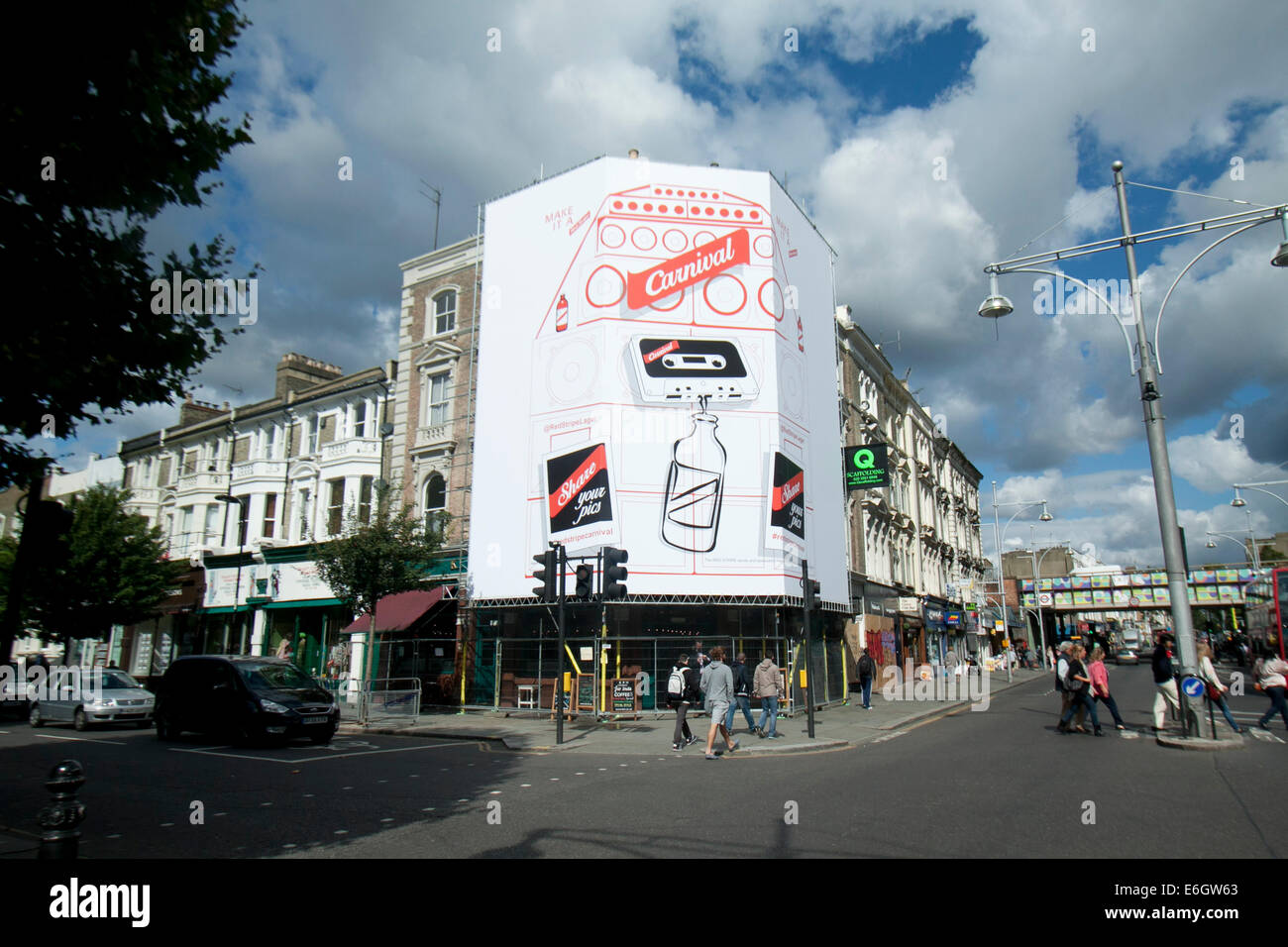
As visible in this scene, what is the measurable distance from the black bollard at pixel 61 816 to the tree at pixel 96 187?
2890 millimetres

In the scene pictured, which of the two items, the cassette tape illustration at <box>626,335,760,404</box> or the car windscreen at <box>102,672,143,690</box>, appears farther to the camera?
the cassette tape illustration at <box>626,335,760,404</box>

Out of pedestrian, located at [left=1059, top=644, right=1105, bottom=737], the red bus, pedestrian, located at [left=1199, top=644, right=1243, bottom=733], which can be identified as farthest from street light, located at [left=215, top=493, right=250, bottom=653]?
the red bus

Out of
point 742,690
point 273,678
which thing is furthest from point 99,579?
point 742,690

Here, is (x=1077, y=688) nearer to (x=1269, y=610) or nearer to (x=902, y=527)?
(x=1269, y=610)

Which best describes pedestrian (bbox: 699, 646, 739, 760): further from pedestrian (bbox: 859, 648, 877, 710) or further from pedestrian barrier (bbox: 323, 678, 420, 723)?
pedestrian (bbox: 859, 648, 877, 710)

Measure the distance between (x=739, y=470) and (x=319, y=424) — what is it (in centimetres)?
1781

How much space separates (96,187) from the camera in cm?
620

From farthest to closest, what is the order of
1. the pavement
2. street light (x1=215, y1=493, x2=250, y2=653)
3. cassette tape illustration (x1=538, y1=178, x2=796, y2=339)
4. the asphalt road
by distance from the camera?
1. street light (x1=215, y1=493, x2=250, y2=653)
2. cassette tape illustration (x1=538, y1=178, x2=796, y2=339)
3. the pavement
4. the asphalt road

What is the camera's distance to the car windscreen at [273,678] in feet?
50.8

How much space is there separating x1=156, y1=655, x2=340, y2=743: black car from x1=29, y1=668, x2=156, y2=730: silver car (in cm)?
386

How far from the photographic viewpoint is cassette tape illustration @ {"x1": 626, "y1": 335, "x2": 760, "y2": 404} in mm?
22031

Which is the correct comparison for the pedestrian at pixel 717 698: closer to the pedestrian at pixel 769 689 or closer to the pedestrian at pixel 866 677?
the pedestrian at pixel 769 689

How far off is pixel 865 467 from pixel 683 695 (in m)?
16.4
